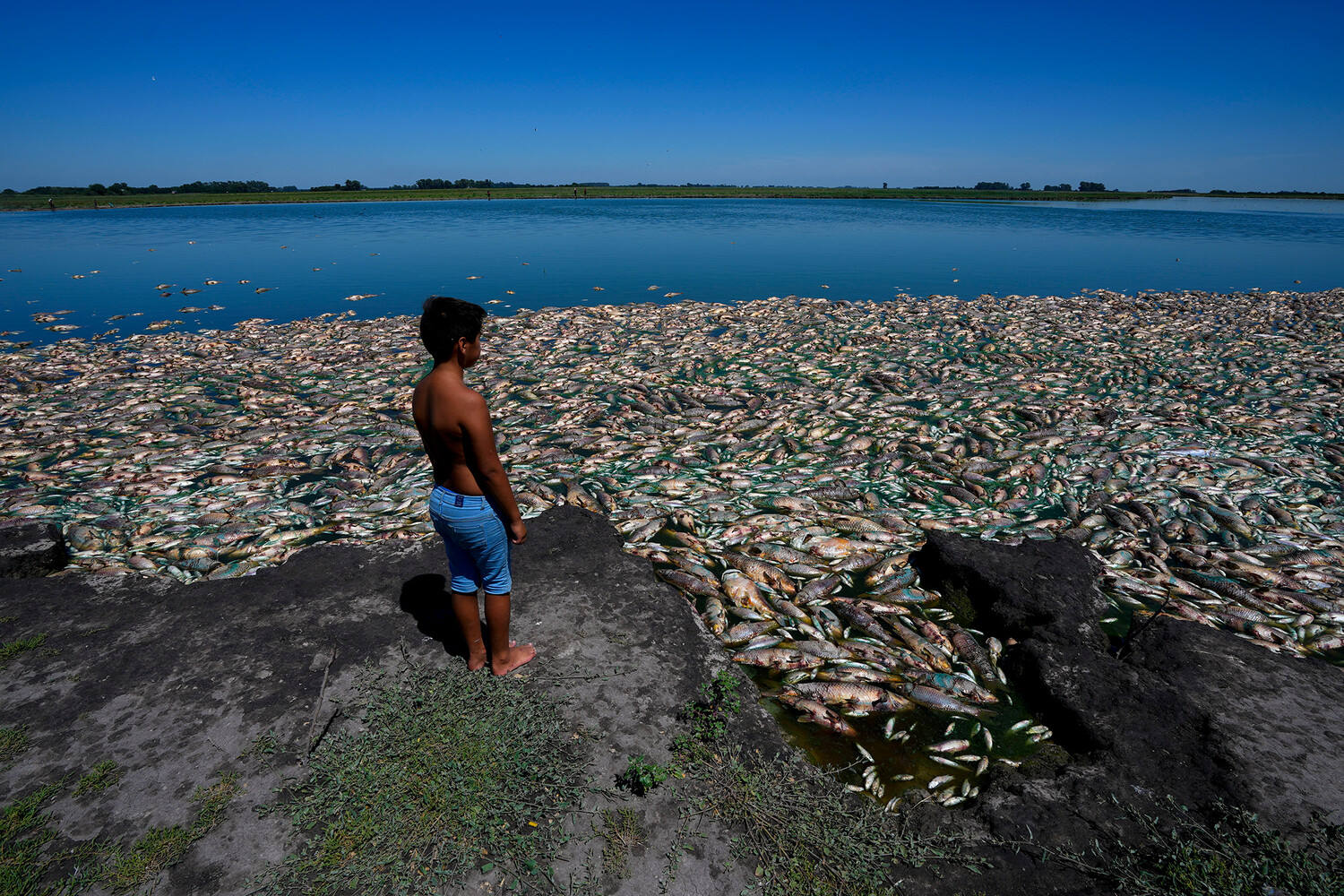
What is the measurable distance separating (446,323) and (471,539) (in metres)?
1.52

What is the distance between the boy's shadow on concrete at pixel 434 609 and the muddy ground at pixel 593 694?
1.0 inches

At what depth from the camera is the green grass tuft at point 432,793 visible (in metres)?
3.35

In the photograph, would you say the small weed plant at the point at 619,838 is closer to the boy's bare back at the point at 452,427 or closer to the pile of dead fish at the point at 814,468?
the pile of dead fish at the point at 814,468

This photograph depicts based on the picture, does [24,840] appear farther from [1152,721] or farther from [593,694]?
[1152,721]

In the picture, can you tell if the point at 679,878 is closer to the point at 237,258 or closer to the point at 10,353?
the point at 10,353

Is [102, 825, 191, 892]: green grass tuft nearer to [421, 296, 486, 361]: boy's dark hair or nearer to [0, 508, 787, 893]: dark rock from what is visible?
[0, 508, 787, 893]: dark rock

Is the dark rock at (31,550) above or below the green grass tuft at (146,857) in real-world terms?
above

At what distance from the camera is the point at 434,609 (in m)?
5.57

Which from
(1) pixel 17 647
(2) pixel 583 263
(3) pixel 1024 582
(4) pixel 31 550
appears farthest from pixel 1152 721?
(2) pixel 583 263

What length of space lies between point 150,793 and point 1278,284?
41.5m

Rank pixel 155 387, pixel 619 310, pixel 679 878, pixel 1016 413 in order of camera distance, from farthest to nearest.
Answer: pixel 619 310 → pixel 155 387 → pixel 1016 413 → pixel 679 878

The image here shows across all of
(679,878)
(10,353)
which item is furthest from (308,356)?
(679,878)

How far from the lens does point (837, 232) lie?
5372 centimetres

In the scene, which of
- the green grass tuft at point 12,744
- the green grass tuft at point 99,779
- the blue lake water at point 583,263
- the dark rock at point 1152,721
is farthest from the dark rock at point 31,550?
the blue lake water at point 583,263
